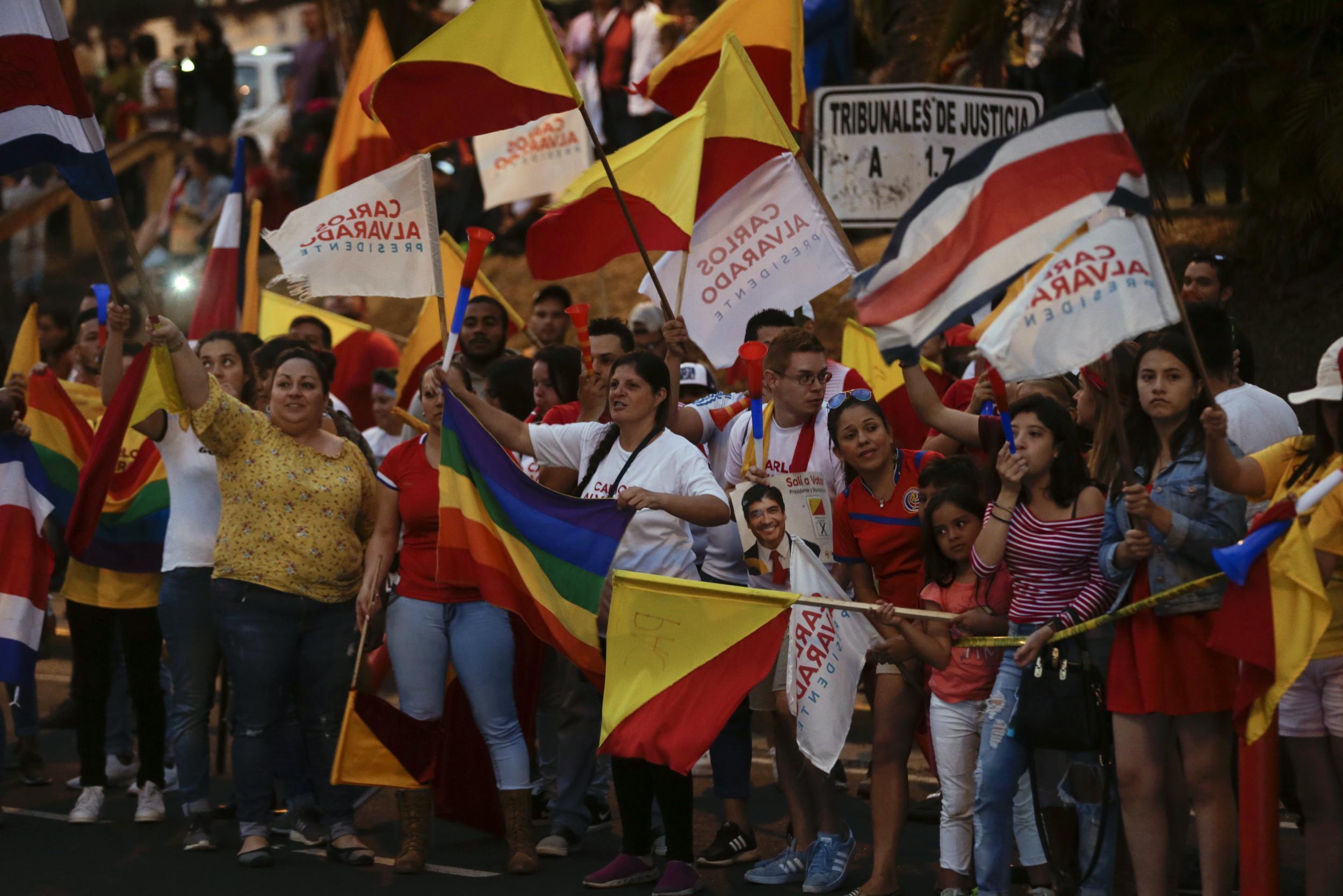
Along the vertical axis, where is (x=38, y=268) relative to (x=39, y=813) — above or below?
above

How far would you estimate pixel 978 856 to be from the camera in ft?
19.2

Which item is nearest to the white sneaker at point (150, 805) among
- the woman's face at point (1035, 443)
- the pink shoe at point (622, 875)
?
the pink shoe at point (622, 875)

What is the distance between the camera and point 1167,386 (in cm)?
556

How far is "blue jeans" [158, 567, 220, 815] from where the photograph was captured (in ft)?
24.2

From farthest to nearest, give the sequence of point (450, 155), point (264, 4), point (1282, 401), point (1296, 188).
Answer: point (264, 4)
point (450, 155)
point (1296, 188)
point (1282, 401)

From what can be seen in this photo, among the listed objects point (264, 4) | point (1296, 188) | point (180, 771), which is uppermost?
point (264, 4)

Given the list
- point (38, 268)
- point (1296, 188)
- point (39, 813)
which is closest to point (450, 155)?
point (38, 268)

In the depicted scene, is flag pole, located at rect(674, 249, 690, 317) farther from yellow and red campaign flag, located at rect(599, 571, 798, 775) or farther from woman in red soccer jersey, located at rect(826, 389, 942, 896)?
yellow and red campaign flag, located at rect(599, 571, 798, 775)

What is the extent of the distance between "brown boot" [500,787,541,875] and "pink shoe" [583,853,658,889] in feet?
1.03

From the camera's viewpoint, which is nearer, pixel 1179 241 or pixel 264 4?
pixel 1179 241

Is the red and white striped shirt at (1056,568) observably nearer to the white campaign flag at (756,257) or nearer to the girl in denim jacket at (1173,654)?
the girl in denim jacket at (1173,654)

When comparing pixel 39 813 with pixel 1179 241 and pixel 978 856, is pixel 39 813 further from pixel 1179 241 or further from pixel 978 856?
pixel 1179 241

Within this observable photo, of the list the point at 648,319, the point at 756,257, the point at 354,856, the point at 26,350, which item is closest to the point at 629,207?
the point at 756,257

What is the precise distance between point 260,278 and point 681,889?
1279 cm
